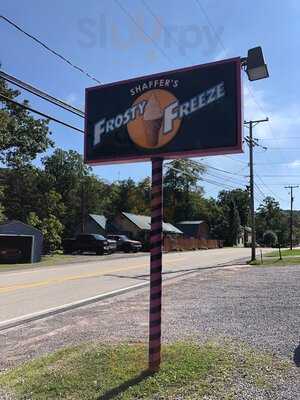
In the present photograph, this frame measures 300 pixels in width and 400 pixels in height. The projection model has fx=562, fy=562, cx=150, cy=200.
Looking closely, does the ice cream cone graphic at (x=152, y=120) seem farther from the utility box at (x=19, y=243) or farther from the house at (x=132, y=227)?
the house at (x=132, y=227)

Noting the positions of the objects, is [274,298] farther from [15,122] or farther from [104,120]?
[15,122]

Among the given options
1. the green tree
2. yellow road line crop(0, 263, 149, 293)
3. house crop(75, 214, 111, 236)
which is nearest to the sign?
yellow road line crop(0, 263, 149, 293)

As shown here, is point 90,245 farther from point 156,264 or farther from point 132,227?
point 156,264

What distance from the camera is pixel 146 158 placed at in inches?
293

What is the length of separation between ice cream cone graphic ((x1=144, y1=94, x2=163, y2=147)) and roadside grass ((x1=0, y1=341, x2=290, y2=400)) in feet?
9.16

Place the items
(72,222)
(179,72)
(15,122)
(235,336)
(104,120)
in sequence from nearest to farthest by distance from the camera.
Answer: (179,72) → (104,120) → (235,336) → (15,122) → (72,222)

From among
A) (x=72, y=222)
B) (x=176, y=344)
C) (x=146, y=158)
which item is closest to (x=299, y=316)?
(x=176, y=344)

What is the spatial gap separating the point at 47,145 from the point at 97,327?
36116 mm

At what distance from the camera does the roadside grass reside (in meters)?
5.88

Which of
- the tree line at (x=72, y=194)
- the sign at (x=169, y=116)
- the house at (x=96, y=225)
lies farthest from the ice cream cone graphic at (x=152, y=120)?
the house at (x=96, y=225)

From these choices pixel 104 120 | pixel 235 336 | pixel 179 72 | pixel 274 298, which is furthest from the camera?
pixel 274 298

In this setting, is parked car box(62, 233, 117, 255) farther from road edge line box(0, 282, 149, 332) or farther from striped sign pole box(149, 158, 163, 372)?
striped sign pole box(149, 158, 163, 372)

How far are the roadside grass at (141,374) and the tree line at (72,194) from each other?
23490mm

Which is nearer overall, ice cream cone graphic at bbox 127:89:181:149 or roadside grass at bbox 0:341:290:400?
roadside grass at bbox 0:341:290:400
